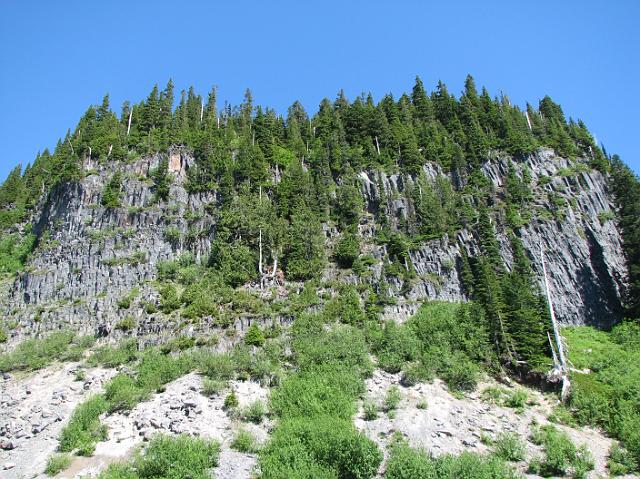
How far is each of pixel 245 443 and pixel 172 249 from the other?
110 feet

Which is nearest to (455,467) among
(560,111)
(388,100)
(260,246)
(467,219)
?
(260,246)

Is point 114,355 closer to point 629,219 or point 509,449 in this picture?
point 509,449

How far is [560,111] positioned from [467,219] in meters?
48.1

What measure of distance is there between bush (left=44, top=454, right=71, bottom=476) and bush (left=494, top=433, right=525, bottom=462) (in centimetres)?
2884

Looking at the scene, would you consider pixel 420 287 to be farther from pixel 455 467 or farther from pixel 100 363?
pixel 100 363

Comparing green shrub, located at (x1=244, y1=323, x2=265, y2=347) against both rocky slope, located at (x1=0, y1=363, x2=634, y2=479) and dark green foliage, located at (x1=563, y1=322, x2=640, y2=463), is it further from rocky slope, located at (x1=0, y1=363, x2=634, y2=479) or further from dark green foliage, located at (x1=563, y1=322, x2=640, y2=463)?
dark green foliage, located at (x1=563, y1=322, x2=640, y2=463)

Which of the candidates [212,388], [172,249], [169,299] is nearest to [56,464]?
[212,388]

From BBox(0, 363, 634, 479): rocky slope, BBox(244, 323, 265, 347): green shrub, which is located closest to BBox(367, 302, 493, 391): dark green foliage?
BBox(0, 363, 634, 479): rocky slope

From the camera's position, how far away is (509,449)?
31750 millimetres

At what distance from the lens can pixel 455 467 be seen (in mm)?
28219

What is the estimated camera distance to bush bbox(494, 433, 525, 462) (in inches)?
1239

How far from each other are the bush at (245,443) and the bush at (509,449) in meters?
16.6

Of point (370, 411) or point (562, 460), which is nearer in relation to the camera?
point (562, 460)

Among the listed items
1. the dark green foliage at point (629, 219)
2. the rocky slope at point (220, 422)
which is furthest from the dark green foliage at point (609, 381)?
the dark green foliage at point (629, 219)
